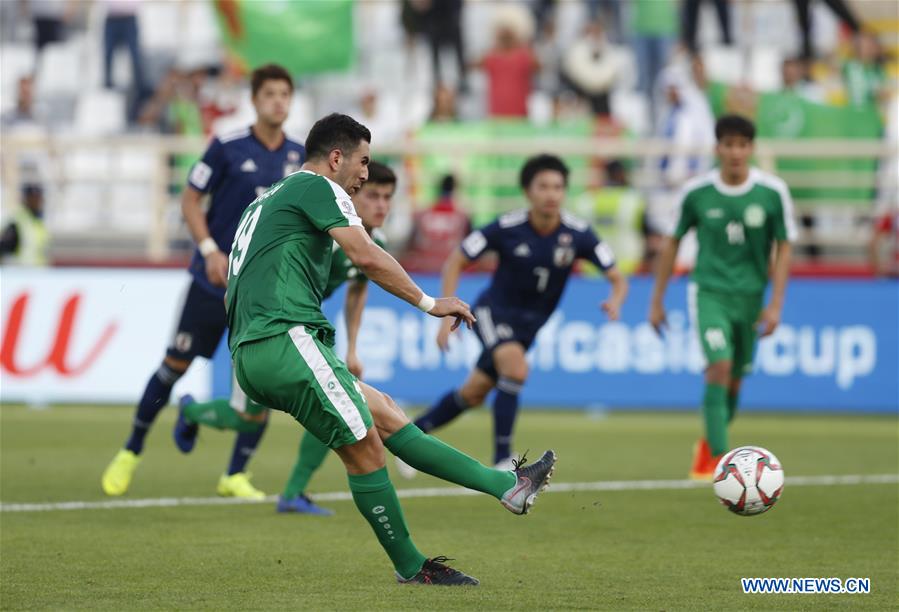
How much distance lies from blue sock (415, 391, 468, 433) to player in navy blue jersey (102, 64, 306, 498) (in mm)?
1789

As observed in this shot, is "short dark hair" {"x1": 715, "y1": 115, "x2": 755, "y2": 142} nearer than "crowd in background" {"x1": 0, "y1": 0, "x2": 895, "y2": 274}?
Yes

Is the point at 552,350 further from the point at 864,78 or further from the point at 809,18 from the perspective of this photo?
the point at 809,18

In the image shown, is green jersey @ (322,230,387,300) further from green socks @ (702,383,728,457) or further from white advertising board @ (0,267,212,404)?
white advertising board @ (0,267,212,404)

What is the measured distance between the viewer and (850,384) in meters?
17.3

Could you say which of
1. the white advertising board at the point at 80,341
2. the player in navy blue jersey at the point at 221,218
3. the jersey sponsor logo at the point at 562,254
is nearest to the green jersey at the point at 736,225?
the jersey sponsor logo at the point at 562,254

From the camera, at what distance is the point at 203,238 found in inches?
397

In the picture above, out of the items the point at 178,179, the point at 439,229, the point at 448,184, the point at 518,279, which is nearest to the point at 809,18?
the point at 448,184

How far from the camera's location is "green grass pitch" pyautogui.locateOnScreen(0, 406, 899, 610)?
267 inches

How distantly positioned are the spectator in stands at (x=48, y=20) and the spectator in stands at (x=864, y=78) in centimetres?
1167

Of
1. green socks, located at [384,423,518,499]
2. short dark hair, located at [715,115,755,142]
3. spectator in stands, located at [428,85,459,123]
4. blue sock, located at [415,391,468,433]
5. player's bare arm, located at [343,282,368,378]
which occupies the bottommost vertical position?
blue sock, located at [415,391,468,433]

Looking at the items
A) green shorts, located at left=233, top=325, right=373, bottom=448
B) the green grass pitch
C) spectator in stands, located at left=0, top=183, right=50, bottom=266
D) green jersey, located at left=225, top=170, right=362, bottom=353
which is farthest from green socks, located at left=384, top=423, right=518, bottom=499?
spectator in stands, located at left=0, top=183, right=50, bottom=266

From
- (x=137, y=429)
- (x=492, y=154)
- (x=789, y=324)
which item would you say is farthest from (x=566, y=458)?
(x=492, y=154)

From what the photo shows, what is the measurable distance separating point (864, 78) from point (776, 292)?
1106cm

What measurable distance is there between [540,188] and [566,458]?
97.9 inches
